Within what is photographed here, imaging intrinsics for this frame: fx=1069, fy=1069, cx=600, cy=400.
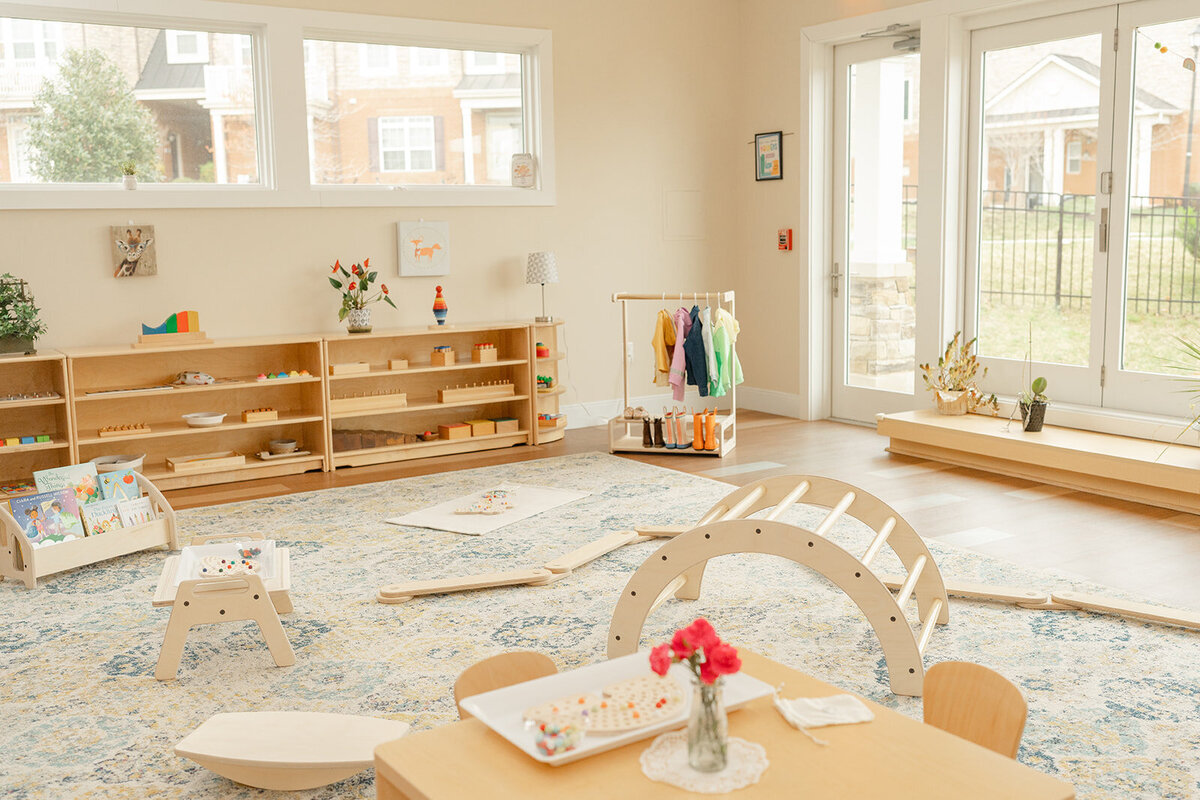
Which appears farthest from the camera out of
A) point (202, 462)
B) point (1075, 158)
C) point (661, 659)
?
point (1075, 158)

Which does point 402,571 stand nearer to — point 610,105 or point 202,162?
point 202,162

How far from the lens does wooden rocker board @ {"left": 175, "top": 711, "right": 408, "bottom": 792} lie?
2477 millimetres

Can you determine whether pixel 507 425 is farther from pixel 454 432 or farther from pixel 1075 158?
pixel 1075 158

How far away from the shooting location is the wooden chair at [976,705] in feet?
6.03

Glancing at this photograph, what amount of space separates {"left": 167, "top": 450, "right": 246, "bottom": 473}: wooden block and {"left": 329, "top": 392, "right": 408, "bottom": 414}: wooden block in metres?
0.58

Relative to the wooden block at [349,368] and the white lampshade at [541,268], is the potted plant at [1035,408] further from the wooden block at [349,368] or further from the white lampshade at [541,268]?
the wooden block at [349,368]

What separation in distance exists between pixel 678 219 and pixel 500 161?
1394mm

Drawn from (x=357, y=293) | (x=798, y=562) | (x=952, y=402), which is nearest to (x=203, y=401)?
(x=357, y=293)

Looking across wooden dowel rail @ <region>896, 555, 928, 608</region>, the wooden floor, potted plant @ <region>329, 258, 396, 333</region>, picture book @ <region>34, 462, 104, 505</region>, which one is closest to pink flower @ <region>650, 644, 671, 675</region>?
wooden dowel rail @ <region>896, 555, 928, 608</region>

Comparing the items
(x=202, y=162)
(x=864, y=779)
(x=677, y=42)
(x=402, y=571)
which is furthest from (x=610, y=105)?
(x=864, y=779)

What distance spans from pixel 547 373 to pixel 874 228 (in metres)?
2.35

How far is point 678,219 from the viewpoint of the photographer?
7.64 m

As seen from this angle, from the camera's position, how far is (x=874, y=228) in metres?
7.03

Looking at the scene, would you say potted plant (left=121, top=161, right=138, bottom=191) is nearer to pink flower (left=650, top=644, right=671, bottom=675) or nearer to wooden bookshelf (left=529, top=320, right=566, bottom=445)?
wooden bookshelf (left=529, top=320, right=566, bottom=445)
